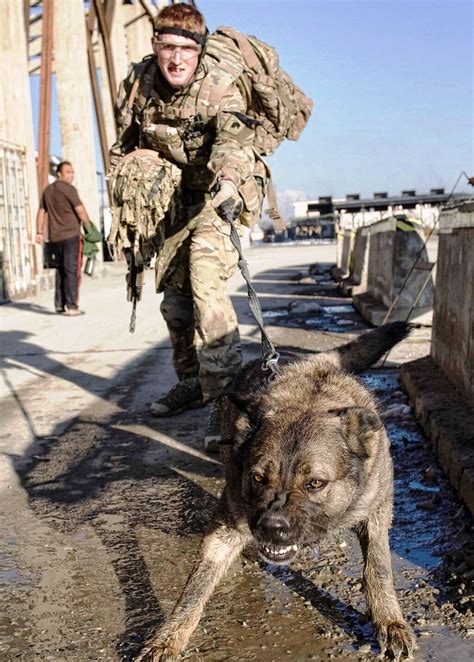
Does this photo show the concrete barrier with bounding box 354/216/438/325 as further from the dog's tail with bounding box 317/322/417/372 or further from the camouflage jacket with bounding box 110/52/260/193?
the dog's tail with bounding box 317/322/417/372

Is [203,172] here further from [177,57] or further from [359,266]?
[359,266]

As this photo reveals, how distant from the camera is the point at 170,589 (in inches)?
125

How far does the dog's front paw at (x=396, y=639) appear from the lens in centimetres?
263

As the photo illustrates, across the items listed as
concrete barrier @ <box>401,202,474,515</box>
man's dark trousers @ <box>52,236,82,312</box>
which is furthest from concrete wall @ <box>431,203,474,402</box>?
man's dark trousers @ <box>52,236,82,312</box>

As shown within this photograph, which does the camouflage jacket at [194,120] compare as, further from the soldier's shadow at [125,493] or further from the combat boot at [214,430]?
the soldier's shadow at [125,493]

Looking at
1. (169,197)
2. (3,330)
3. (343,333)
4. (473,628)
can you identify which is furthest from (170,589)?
(3,330)

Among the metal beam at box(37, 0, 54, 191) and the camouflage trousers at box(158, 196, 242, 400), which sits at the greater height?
the metal beam at box(37, 0, 54, 191)

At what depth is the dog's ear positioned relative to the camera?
3.00m

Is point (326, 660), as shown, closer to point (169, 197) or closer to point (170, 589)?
point (170, 589)

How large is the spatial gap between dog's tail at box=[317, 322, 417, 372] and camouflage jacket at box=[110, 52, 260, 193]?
1.31 m

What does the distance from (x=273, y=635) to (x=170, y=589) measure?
0.54 m

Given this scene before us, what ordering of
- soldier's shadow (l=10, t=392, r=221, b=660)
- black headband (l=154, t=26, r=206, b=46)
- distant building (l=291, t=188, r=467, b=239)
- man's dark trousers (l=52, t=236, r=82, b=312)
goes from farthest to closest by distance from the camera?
distant building (l=291, t=188, r=467, b=239)
man's dark trousers (l=52, t=236, r=82, b=312)
black headband (l=154, t=26, r=206, b=46)
soldier's shadow (l=10, t=392, r=221, b=660)

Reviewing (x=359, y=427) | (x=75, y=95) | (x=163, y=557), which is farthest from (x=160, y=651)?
(x=75, y=95)

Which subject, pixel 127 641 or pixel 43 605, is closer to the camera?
pixel 127 641
